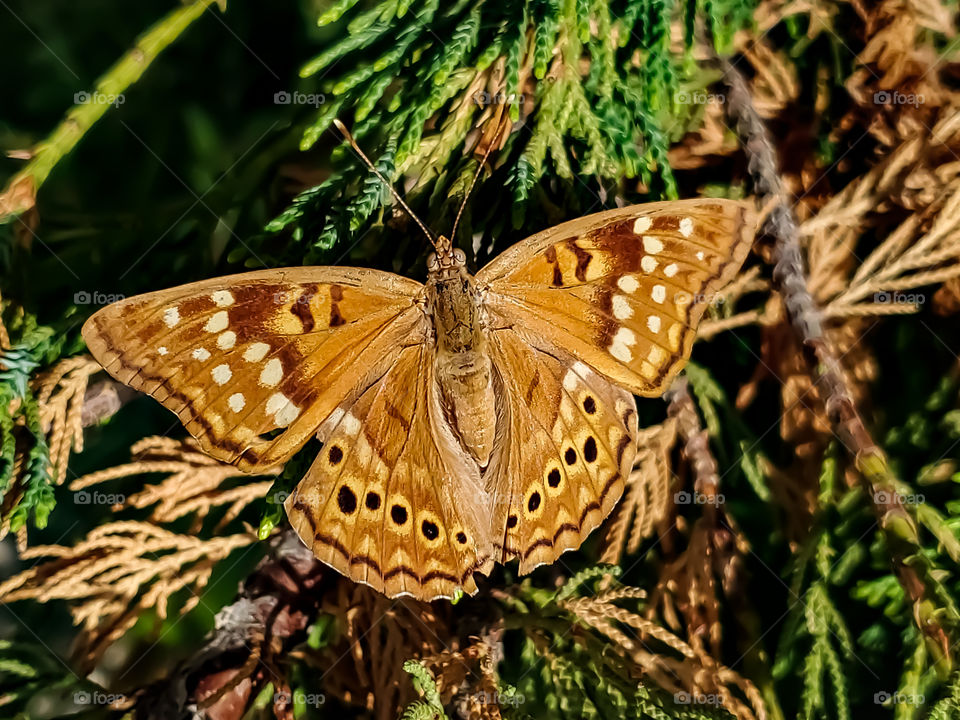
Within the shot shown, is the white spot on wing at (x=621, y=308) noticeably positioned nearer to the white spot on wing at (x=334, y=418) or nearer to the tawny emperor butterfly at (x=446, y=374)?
the tawny emperor butterfly at (x=446, y=374)

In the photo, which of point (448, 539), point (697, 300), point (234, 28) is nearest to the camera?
point (697, 300)

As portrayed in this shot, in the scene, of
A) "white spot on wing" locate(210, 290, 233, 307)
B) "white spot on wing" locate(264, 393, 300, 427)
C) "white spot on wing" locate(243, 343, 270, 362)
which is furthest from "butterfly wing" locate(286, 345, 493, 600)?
"white spot on wing" locate(210, 290, 233, 307)

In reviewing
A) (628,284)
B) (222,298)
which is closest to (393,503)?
(222,298)

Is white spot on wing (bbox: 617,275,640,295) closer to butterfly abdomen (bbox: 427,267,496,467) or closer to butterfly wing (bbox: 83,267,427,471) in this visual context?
butterfly abdomen (bbox: 427,267,496,467)

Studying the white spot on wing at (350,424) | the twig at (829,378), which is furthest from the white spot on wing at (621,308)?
the white spot on wing at (350,424)

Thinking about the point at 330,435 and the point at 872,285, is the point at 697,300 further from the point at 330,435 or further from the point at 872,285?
the point at 330,435

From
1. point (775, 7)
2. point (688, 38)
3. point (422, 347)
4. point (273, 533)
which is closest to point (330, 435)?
point (422, 347)
